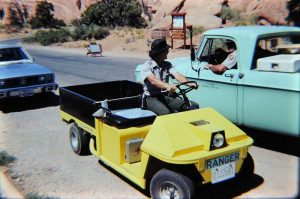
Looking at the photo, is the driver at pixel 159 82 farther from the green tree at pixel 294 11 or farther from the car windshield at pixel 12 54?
the green tree at pixel 294 11

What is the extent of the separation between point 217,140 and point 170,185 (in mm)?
684

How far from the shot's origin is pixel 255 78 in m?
5.86

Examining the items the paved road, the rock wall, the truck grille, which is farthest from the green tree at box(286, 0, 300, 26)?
the paved road

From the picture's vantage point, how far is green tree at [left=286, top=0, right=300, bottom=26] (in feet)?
95.3

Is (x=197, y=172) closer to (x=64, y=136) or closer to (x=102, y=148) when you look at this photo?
(x=102, y=148)

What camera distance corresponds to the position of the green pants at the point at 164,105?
521cm

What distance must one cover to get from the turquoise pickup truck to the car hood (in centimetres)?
432

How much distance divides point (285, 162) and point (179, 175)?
2276 millimetres

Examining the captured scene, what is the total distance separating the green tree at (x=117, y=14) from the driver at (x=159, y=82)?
45.0 m

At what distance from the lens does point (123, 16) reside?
50.2m

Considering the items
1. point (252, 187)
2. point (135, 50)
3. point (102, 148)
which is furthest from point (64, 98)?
point (135, 50)

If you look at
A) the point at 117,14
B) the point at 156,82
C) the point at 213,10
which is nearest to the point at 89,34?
the point at 117,14

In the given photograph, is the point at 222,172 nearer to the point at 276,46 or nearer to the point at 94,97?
the point at 276,46

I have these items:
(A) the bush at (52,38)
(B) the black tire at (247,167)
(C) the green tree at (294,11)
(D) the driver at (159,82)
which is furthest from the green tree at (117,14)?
(B) the black tire at (247,167)
